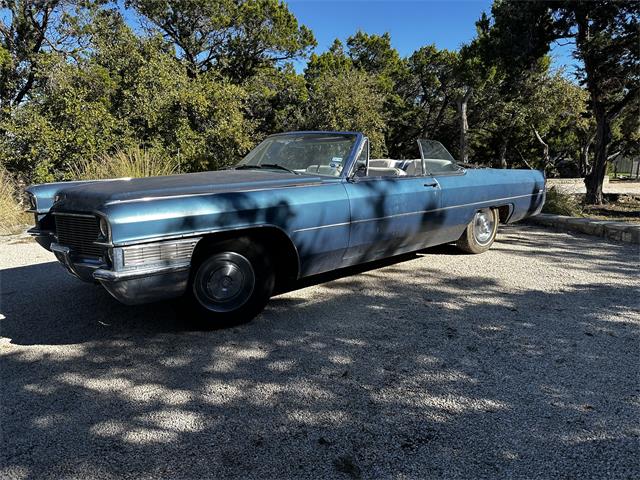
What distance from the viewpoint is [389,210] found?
14.0ft

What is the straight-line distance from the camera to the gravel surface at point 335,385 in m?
2.10

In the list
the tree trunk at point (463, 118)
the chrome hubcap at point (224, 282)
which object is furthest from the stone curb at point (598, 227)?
the tree trunk at point (463, 118)

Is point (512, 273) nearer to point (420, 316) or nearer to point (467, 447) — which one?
point (420, 316)

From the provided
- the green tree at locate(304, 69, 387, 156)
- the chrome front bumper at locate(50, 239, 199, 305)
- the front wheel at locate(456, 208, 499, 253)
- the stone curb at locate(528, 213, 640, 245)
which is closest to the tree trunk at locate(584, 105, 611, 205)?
the stone curb at locate(528, 213, 640, 245)

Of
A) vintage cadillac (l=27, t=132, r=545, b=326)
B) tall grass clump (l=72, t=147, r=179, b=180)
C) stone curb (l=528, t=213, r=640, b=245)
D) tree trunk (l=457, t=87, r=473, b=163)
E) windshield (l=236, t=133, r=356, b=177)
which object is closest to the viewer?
vintage cadillac (l=27, t=132, r=545, b=326)

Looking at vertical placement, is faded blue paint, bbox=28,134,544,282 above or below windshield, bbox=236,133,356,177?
below

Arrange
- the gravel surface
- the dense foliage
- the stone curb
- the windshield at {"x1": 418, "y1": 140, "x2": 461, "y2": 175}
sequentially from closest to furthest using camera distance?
1. the gravel surface
2. the windshield at {"x1": 418, "y1": 140, "x2": 461, "y2": 175}
3. the stone curb
4. the dense foliage

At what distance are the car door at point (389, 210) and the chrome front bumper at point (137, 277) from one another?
59.4 inches

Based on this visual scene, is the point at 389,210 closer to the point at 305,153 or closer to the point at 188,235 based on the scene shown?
the point at 305,153

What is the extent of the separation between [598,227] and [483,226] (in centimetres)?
261

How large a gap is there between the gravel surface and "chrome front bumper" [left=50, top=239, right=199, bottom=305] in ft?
1.44

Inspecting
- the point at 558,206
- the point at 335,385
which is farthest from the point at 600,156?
the point at 335,385

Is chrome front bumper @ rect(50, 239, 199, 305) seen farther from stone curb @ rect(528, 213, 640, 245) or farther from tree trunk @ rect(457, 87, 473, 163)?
tree trunk @ rect(457, 87, 473, 163)

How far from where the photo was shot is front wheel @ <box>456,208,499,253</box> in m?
5.66
